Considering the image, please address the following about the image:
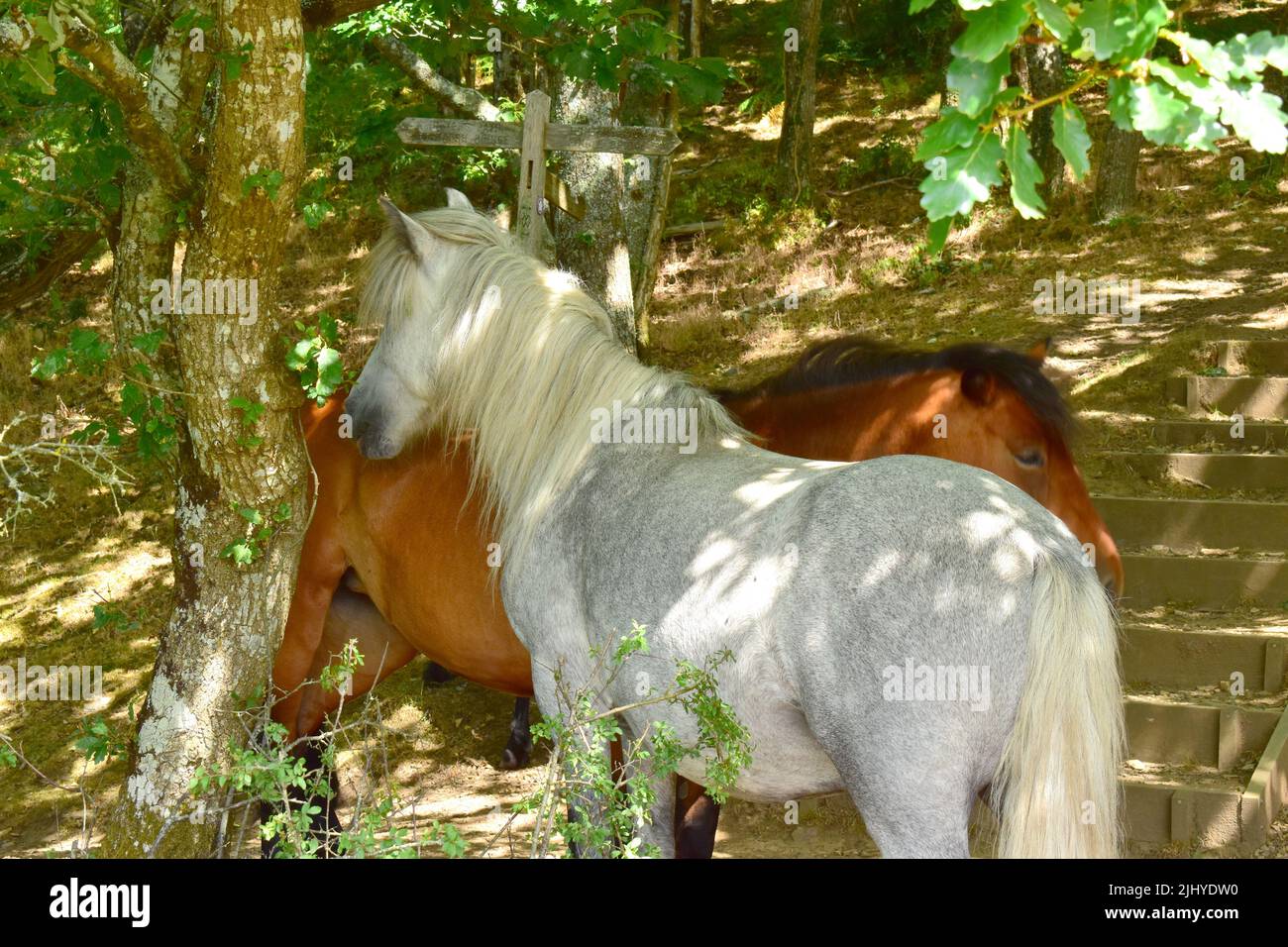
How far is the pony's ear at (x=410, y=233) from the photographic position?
4.86 meters

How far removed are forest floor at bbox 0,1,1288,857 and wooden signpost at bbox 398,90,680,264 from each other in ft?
8.66

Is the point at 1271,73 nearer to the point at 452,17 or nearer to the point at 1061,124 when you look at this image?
the point at 452,17

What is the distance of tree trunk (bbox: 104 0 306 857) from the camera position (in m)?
4.62

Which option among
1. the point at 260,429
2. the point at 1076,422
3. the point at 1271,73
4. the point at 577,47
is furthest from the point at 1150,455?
the point at 1271,73

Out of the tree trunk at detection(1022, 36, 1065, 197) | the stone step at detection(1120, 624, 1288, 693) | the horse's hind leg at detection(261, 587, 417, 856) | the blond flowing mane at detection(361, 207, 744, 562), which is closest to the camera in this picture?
the blond flowing mane at detection(361, 207, 744, 562)

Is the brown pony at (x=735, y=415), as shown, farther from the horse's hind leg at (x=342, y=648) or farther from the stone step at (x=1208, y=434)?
the stone step at (x=1208, y=434)

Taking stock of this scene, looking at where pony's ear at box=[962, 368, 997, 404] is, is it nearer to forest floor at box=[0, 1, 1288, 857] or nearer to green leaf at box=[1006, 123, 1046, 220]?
forest floor at box=[0, 1, 1288, 857]

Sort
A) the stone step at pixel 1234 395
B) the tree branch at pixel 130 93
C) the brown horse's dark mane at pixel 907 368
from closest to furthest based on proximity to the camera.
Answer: the tree branch at pixel 130 93 → the brown horse's dark mane at pixel 907 368 → the stone step at pixel 1234 395

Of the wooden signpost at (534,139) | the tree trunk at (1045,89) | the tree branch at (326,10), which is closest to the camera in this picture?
the tree branch at (326,10)

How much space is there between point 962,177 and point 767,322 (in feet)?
34.7

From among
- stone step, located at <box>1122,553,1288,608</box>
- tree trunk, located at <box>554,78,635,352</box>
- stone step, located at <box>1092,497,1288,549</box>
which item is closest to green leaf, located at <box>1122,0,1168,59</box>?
stone step, located at <box>1122,553,1288,608</box>

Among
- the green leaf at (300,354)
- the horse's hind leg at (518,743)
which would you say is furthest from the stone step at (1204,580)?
the green leaf at (300,354)

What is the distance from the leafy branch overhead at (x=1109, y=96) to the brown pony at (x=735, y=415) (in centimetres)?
282

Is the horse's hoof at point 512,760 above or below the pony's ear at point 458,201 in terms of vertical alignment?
below
